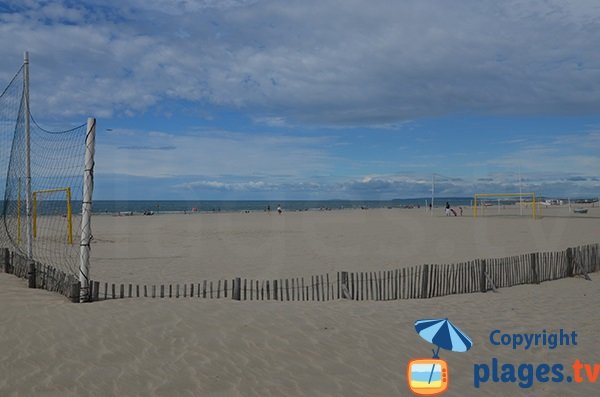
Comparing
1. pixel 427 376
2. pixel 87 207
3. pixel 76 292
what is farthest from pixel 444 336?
pixel 87 207

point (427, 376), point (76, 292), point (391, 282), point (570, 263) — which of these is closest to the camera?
point (427, 376)

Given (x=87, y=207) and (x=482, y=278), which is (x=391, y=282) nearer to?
(x=482, y=278)

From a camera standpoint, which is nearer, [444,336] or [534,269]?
[444,336]

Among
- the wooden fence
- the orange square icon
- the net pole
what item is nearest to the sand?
the orange square icon

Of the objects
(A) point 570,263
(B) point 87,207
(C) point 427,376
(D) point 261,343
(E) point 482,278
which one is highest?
(B) point 87,207

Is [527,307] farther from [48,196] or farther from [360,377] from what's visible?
[48,196]

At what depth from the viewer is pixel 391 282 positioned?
12117 mm

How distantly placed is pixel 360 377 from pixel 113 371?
2923 mm

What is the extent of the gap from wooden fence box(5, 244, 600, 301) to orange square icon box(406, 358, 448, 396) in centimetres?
348

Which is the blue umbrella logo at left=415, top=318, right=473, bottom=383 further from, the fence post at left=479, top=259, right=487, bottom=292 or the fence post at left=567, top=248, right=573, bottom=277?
the fence post at left=567, top=248, right=573, bottom=277

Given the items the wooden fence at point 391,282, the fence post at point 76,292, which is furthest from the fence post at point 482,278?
the fence post at point 76,292

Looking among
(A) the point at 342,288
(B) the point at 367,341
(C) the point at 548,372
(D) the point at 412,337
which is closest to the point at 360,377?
(B) the point at 367,341

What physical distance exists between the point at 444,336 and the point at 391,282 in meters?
4.46

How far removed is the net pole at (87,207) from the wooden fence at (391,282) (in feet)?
0.50
